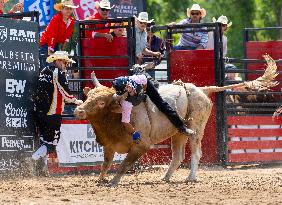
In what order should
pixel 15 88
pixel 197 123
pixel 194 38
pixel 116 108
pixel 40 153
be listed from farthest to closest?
pixel 194 38, pixel 197 123, pixel 40 153, pixel 15 88, pixel 116 108

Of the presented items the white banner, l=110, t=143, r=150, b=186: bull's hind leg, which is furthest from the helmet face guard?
the white banner

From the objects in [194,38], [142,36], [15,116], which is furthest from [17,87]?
[194,38]

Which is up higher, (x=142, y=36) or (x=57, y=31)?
(x=57, y=31)

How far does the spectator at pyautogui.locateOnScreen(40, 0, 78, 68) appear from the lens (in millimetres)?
14273

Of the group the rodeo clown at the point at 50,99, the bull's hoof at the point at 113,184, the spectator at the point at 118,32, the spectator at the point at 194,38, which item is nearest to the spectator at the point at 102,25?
the spectator at the point at 118,32

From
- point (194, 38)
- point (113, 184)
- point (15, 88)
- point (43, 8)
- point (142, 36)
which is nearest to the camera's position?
point (113, 184)

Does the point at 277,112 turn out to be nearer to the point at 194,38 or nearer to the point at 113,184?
the point at 194,38

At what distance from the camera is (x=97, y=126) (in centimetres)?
1230

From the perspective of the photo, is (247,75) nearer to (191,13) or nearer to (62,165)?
(191,13)

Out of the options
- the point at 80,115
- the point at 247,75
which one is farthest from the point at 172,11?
the point at 80,115

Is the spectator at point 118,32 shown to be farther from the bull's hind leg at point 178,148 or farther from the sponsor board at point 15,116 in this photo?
the sponsor board at point 15,116

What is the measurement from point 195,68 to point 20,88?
3.71m

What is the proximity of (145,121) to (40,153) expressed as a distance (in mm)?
1585

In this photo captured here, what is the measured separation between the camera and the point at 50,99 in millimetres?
13320
